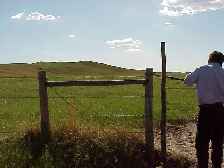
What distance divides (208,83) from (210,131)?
907 mm

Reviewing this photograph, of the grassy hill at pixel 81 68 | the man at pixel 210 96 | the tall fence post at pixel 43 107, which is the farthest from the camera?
the grassy hill at pixel 81 68

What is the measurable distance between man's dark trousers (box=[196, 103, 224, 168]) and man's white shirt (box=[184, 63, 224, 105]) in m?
0.13

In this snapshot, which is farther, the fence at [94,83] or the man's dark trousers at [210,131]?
the fence at [94,83]

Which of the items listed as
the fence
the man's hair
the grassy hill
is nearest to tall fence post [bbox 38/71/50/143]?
the fence

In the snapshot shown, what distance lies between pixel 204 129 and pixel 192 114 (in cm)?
1263

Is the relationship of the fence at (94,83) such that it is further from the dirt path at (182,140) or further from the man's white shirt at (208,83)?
the man's white shirt at (208,83)

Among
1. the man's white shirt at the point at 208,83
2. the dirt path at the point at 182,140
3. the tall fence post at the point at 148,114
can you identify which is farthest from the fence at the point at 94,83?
the man's white shirt at the point at 208,83

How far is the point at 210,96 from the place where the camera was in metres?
9.25

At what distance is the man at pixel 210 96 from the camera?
9.27 m

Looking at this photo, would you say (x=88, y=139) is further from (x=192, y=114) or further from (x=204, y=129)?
(x=192, y=114)

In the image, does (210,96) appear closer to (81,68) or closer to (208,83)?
(208,83)

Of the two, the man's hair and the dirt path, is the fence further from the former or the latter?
the man's hair

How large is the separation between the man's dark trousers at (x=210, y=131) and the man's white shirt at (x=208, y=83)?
0.13m

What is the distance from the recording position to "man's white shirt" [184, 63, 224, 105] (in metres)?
9.27
